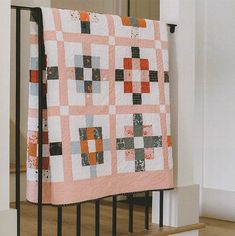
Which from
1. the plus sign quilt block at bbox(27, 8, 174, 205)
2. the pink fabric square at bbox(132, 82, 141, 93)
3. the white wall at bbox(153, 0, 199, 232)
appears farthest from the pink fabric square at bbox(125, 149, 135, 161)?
the white wall at bbox(153, 0, 199, 232)

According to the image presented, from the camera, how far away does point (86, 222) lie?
9.51ft

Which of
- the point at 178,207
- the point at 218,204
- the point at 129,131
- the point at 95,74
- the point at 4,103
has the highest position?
the point at 95,74

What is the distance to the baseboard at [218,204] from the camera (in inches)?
141

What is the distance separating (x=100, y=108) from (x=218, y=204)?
159 cm

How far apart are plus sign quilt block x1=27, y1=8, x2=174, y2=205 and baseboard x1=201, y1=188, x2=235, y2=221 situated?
1.11 metres

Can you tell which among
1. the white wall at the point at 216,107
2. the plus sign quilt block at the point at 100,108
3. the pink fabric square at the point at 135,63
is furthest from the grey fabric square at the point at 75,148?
the white wall at the point at 216,107

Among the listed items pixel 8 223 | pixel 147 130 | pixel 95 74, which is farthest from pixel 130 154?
pixel 8 223

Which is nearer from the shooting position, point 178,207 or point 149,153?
point 149,153

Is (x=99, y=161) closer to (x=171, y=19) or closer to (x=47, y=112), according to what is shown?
(x=47, y=112)

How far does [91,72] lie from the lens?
7.53 feet

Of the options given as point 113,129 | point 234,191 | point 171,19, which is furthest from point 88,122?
point 234,191

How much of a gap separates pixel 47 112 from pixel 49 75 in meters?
0.14

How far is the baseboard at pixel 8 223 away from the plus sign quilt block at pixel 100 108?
0.16m

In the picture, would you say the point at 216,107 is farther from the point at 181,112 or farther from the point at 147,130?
the point at 147,130
